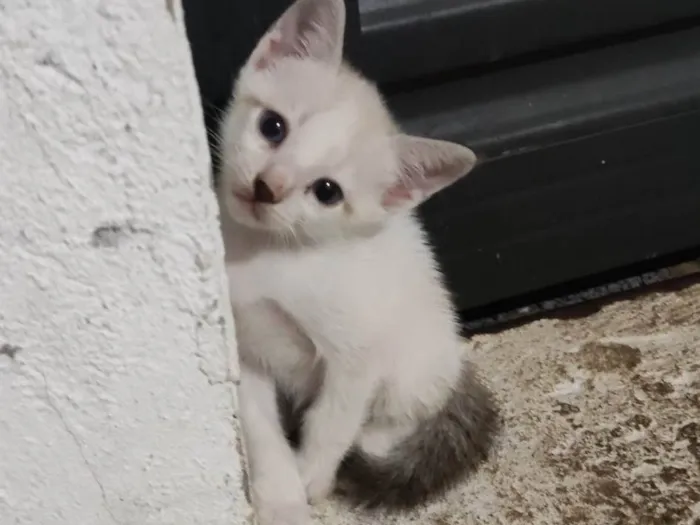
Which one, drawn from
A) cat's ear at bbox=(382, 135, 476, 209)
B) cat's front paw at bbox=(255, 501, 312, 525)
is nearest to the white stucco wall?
cat's front paw at bbox=(255, 501, 312, 525)

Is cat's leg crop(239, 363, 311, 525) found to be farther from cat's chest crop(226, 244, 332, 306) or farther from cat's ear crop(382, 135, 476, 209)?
cat's ear crop(382, 135, 476, 209)

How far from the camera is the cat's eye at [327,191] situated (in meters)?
0.87

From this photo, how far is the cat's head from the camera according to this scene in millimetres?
847

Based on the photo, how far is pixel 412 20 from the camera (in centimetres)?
102

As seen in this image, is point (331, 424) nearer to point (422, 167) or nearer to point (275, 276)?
point (275, 276)

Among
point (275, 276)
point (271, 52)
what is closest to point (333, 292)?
point (275, 276)

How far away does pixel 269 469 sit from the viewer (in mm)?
976

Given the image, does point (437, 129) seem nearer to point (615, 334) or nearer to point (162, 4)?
point (615, 334)

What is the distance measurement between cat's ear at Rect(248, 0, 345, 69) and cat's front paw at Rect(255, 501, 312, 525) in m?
0.50

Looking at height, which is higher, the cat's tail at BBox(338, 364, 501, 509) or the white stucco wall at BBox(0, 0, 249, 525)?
the white stucco wall at BBox(0, 0, 249, 525)

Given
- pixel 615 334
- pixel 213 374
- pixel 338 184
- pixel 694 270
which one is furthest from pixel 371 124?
pixel 694 270

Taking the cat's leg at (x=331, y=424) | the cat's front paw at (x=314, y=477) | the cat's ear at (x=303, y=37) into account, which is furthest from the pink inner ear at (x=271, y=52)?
the cat's front paw at (x=314, y=477)

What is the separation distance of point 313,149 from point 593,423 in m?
0.55

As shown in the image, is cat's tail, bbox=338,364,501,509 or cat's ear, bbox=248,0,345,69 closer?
cat's ear, bbox=248,0,345,69
